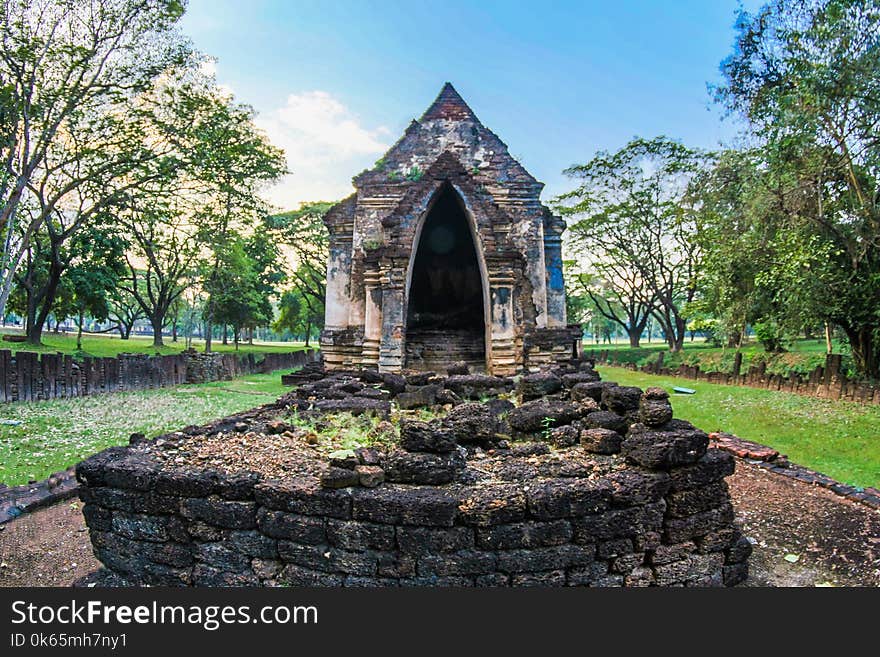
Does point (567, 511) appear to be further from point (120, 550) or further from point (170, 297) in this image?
point (170, 297)

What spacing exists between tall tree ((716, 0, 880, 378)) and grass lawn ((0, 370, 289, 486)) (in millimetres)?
12434

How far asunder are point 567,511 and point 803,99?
10074 mm

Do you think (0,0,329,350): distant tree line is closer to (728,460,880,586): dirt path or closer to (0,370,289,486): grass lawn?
(0,370,289,486): grass lawn

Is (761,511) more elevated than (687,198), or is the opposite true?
(687,198)

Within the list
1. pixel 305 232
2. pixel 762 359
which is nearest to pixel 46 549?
pixel 762 359

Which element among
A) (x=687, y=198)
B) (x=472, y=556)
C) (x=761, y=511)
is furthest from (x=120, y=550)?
(x=687, y=198)

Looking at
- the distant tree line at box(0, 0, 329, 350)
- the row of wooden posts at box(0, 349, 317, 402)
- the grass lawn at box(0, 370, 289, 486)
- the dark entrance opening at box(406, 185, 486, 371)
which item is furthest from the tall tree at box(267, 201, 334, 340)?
the grass lawn at box(0, 370, 289, 486)

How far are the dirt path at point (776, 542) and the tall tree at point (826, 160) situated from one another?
6075mm

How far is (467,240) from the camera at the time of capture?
14.9m

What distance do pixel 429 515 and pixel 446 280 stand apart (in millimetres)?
12405

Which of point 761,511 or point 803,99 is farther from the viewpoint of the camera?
point 803,99

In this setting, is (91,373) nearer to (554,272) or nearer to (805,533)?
(554,272)

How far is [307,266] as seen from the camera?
3491cm

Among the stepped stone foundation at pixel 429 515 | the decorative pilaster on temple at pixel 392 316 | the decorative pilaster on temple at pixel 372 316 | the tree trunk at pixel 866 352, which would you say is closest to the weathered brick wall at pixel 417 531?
the stepped stone foundation at pixel 429 515
